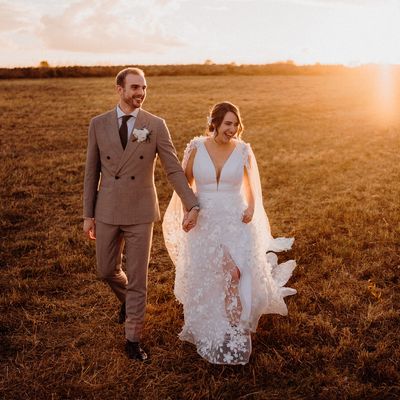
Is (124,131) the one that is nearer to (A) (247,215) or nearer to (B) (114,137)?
(B) (114,137)

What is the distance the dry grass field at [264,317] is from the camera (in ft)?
15.2

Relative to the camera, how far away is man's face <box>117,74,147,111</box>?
4.48m

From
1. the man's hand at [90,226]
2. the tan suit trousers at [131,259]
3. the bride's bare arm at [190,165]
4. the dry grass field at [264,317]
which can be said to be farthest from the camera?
the bride's bare arm at [190,165]

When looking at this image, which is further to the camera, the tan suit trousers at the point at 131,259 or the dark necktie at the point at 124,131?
the tan suit trousers at the point at 131,259

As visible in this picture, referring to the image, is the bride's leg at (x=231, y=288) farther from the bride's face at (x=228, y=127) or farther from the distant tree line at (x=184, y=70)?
the distant tree line at (x=184, y=70)

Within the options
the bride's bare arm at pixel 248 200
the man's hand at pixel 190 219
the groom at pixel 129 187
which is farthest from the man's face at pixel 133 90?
the bride's bare arm at pixel 248 200

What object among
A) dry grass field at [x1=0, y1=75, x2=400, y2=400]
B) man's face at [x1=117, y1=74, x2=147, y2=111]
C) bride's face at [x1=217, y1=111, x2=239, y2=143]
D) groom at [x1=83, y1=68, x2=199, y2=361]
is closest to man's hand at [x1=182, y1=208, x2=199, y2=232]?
groom at [x1=83, y1=68, x2=199, y2=361]

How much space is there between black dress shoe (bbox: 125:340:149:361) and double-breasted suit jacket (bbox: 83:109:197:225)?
135 cm

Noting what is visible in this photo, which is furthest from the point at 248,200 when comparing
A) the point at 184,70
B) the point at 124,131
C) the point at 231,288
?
the point at 184,70

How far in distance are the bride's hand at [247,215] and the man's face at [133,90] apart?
1668 millimetres

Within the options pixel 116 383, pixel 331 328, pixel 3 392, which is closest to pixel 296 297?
pixel 331 328

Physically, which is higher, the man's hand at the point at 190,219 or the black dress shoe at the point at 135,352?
the man's hand at the point at 190,219

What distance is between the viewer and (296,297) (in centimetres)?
625

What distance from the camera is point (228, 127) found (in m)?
5.04
